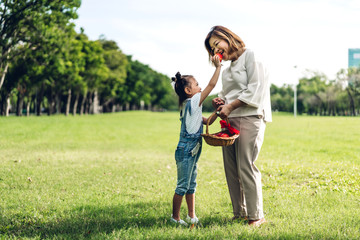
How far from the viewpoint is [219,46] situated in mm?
4004

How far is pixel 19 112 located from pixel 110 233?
1940 inches

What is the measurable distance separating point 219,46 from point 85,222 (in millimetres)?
2615

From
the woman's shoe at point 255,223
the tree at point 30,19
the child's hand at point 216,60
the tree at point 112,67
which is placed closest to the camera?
the child's hand at point 216,60

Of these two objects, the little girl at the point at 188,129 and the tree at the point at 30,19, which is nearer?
the little girl at the point at 188,129

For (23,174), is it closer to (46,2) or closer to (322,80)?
(46,2)

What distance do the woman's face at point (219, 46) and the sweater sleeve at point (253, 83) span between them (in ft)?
0.81

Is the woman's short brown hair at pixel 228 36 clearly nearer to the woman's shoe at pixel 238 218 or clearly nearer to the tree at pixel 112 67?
the woman's shoe at pixel 238 218

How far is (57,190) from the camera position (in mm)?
6152

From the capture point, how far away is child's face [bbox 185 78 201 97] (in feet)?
13.8

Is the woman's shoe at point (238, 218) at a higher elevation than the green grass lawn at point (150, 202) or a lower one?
higher

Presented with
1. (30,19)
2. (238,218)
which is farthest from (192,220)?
(30,19)

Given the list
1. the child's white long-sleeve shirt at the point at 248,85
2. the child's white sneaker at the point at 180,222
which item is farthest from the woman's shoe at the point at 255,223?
the child's white long-sleeve shirt at the point at 248,85

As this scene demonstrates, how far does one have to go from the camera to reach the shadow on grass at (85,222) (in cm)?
398

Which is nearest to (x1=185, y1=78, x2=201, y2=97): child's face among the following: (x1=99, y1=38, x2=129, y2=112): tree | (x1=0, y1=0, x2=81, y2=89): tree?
(x1=0, y1=0, x2=81, y2=89): tree
